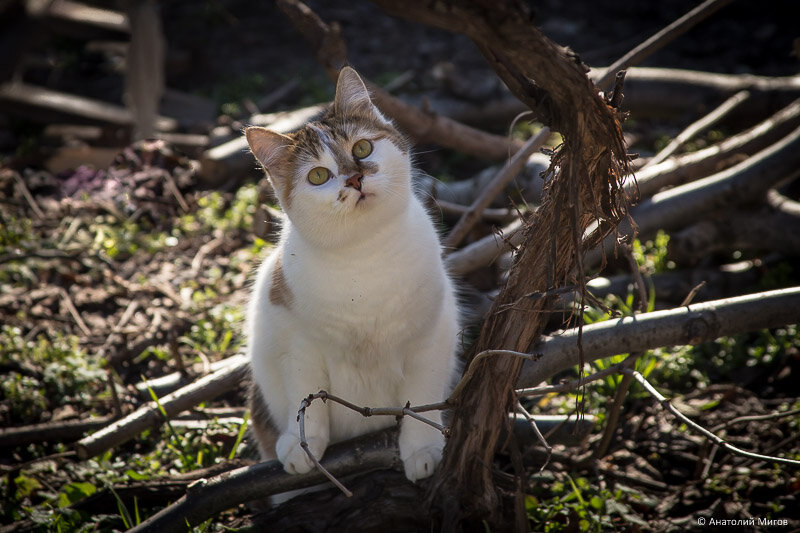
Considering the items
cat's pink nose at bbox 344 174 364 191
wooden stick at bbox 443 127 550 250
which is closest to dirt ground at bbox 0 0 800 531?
wooden stick at bbox 443 127 550 250

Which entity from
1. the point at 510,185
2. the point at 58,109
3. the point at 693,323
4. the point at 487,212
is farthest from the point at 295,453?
the point at 58,109

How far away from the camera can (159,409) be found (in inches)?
110

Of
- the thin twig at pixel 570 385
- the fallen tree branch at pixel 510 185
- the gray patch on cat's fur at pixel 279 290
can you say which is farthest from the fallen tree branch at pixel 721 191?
the gray patch on cat's fur at pixel 279 290

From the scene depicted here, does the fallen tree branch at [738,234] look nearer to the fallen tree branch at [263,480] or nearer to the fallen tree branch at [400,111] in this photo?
the fallen tree branch at [400,111]

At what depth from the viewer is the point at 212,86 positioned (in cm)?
702

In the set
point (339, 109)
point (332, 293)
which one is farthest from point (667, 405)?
point (339, 109)

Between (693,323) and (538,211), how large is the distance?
0.74 metres

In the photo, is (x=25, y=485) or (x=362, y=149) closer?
(x=362, y=149)

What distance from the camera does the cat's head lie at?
2217 mm

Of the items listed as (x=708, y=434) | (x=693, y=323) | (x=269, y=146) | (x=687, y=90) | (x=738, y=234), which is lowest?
(x=708, y=434)

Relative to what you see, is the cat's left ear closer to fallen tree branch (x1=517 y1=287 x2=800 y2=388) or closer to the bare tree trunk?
the bare tree trunk

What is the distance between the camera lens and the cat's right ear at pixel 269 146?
2447 mm

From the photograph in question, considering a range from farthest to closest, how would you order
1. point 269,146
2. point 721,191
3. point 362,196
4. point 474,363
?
point 721,191 → point 269,146 → point 362,196 → point 474,363

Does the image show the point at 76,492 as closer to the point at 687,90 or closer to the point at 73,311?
the point at 73,311
